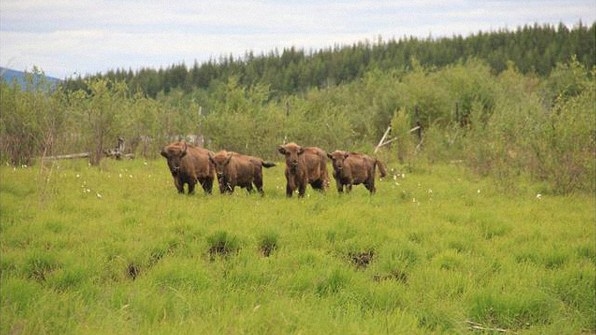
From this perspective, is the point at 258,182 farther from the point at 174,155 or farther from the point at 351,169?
the point at 351,169

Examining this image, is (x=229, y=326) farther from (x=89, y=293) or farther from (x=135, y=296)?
(x=89, y=293)

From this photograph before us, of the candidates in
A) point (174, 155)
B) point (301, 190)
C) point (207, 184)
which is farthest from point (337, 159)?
point (174, 155)

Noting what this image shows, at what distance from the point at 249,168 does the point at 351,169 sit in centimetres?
275

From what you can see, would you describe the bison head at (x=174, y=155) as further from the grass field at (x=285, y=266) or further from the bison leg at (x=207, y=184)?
the bison leg at (x=207, y=184)

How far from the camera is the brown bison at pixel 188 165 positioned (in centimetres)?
1370

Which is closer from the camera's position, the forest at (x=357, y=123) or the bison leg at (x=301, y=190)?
the bison leg at (x=301, y=190)

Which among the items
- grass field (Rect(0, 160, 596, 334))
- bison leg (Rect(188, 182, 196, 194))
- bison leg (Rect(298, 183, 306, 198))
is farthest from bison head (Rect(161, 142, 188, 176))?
bison leg (Rect(298, 183, 306, 198))

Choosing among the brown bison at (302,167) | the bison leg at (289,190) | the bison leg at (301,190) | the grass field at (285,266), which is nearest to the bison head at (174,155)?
the grass field at (285,266)

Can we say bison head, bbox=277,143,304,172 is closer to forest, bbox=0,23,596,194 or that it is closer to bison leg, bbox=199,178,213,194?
bison leg, bbox=199,178,213,194

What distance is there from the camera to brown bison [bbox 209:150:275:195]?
1415cm

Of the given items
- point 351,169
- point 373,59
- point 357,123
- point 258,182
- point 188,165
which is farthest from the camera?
point 373,59

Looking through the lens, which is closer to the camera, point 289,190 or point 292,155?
point 292,155

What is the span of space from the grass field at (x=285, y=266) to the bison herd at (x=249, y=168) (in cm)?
92

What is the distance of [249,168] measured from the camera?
14578mm
